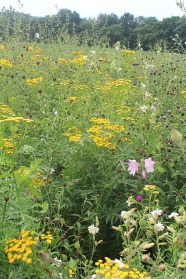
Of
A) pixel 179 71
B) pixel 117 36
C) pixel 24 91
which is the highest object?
pixel 117 36

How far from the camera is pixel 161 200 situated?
2568 mm

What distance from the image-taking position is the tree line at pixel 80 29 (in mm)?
7312

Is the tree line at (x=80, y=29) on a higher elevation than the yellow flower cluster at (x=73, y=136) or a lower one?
higher

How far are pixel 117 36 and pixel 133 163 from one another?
90.4 ft

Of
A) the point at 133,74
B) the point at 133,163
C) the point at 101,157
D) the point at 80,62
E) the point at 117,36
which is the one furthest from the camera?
the point at 117,36

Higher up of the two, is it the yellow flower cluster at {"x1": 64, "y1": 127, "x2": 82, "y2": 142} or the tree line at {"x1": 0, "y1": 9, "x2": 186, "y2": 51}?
the tree line at {"x1": 0, "y1": 9, "x2": 186, "y2": 51}

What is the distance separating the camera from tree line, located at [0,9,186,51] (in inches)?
288

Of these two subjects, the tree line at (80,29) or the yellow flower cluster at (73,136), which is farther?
the tree line at (80,29)

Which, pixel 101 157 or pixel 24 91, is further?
pixel 24 91

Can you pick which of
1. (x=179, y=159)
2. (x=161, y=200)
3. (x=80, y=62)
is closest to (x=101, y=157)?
(x=161, y=200)

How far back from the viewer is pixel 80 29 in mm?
24109

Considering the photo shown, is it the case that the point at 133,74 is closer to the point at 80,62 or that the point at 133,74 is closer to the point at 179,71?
the point at 179,71

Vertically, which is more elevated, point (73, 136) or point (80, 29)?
point (80, 29)

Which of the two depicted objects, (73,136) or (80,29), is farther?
(80,29)
